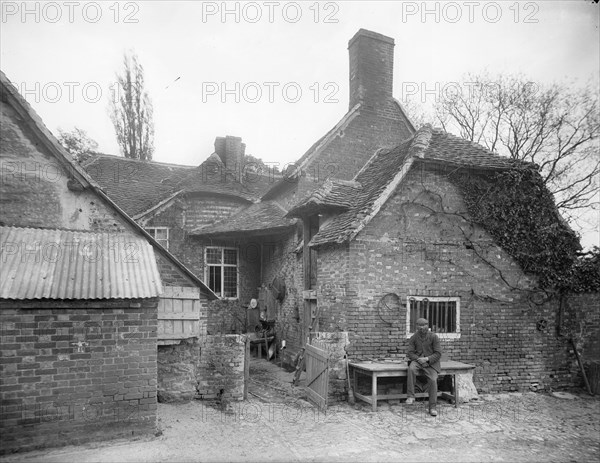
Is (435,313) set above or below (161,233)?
below

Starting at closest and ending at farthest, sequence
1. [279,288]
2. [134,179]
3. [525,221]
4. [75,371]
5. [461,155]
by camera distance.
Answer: [75,371]
[525,221]
[461,155]
[279,288]
[134,179]

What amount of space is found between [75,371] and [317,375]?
4933 mm

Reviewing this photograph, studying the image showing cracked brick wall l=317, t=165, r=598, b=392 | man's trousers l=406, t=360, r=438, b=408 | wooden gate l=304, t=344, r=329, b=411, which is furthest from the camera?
cracked brick wall l=317, t=165, r=598, b=392

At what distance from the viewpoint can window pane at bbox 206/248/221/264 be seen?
17967mm

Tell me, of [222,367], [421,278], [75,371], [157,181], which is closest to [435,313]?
[421,278]

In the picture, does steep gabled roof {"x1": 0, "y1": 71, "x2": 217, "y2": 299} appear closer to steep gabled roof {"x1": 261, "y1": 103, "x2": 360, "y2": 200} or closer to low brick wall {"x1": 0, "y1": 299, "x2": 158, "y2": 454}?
low brick wall {"x1": 0, "y1": 299, "x2": 158, "y2": 454}

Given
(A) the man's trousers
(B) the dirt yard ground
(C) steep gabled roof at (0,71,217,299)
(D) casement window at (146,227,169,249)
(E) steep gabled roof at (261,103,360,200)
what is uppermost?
(E) steep gabled roof at (261,103,360,200)

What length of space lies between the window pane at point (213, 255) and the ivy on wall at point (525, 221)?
10.2 meters

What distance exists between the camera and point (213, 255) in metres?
18.0

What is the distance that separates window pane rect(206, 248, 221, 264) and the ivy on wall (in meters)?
10.2

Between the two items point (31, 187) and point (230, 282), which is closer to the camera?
point (31, 187)

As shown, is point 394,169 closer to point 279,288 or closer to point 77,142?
point 279,288

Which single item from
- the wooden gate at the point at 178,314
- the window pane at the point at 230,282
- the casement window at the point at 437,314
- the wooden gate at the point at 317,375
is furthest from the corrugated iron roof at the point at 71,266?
the window pane at the point at 230,282

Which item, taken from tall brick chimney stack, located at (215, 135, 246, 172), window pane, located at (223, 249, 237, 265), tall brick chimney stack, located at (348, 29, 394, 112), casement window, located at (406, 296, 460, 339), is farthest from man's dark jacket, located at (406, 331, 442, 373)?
tall brick chimney stack, located at (215, 135, 246, 172)
